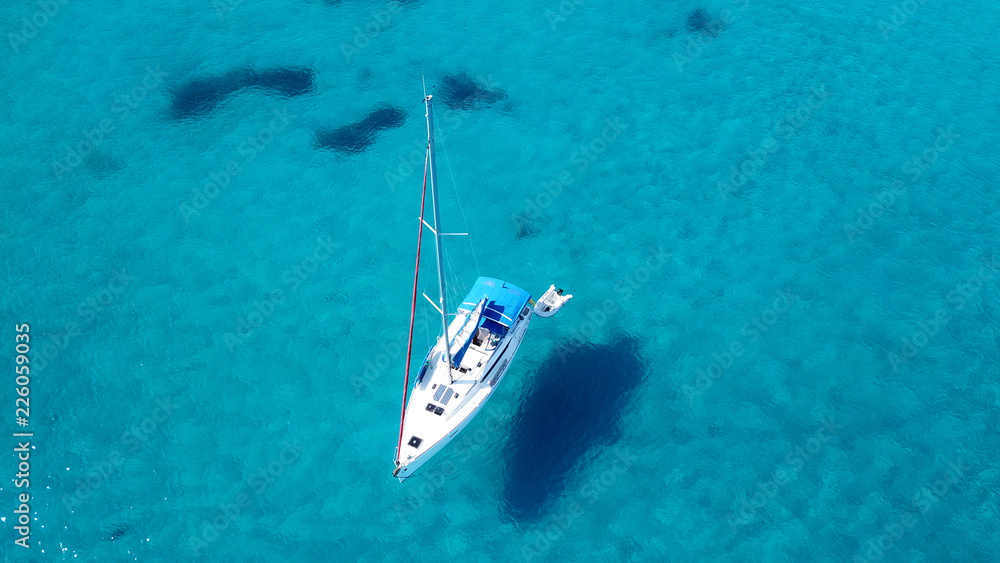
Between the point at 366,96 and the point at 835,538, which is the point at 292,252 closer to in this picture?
the point at 366,96

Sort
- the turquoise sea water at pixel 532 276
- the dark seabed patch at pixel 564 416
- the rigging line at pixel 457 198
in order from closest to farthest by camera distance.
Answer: the turquoise sea water at pixel 532 276
the dark seabed patch at pixel 564 416
the rigging line at pixel 457 198

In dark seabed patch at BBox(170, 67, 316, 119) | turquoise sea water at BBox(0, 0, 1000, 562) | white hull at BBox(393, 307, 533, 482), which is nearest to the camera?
white hull at BBox(393, 307, 533, 482)

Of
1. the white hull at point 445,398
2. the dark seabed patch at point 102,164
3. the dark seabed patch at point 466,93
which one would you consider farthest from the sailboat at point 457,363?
the dark seabed patch at point 102,164

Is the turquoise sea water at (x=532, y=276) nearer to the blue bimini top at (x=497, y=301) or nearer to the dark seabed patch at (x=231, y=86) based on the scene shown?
the dark seabed patch at (x=231, y=86)

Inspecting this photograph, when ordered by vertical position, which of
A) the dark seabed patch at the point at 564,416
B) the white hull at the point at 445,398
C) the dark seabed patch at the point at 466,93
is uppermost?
the dark seabed patch at the point at 466,93

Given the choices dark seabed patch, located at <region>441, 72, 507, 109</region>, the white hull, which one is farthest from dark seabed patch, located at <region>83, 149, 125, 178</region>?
the white hull

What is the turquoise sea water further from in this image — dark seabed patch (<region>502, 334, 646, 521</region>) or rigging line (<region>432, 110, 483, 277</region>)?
rigging line (<region>432, 110, 483, 277</region>)
